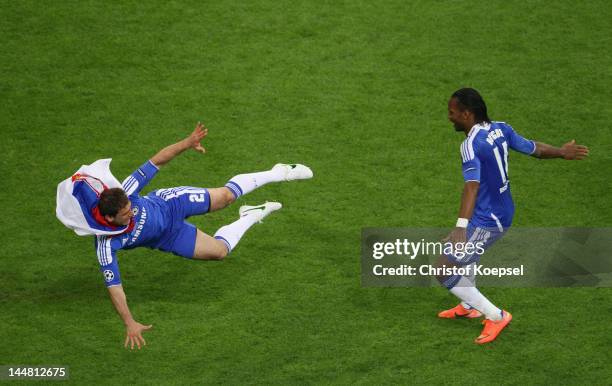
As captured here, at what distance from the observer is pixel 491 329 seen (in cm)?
980

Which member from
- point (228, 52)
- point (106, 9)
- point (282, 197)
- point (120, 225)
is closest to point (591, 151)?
point (282, 197)

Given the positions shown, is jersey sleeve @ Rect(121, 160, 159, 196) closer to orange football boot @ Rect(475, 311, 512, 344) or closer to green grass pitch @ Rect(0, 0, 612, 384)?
green grass pitch @ Rect(0, 0, 612, 384)

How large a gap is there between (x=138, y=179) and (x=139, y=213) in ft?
1.05

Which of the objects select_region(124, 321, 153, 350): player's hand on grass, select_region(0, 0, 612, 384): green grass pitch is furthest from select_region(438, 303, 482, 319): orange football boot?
select_region(124, 321, 153, 350): player's hand on grass

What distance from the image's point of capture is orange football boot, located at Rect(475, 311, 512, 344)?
9766mm

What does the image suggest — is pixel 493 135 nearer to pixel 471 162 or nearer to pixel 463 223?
pixel 471 162

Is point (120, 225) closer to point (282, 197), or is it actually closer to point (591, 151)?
point (282, 197)

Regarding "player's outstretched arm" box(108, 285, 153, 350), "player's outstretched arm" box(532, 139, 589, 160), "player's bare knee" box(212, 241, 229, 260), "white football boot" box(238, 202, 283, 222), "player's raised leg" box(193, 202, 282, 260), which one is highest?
"player's outstretched arm" box(532, 139, 589, 160)

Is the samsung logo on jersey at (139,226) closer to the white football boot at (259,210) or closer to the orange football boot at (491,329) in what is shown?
the white football boot at (259,210)

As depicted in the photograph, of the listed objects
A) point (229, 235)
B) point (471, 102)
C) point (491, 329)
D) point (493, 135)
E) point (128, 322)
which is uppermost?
point (471, 102)

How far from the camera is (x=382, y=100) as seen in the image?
13445mm

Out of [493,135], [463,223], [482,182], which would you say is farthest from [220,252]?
[493,135]

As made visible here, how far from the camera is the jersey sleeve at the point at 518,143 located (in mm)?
9375

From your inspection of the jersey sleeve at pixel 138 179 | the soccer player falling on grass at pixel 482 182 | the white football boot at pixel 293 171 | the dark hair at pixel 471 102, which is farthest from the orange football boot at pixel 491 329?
the jersey sleeve at pixel 138 179
